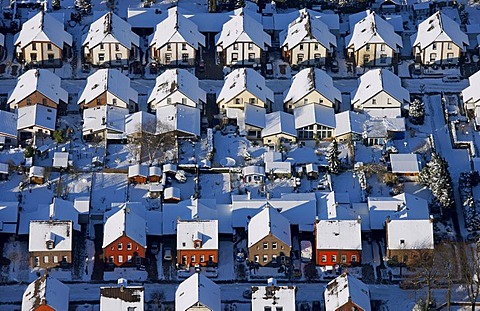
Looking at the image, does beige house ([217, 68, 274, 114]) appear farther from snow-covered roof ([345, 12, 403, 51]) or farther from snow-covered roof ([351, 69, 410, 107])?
snow-covered roof ([345, 12, 403, 51])

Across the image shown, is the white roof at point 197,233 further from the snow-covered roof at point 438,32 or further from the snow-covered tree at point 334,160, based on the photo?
the snow-covered roof at point 438,32

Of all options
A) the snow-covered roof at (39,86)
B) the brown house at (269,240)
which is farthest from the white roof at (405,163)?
the snow-covered roof at (39,86)

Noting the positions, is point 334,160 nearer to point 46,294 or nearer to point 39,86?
point 39,86

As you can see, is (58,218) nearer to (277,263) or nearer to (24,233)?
(24,233)

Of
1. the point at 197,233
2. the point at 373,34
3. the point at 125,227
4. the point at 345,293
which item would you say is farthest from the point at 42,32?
the point at 345,293

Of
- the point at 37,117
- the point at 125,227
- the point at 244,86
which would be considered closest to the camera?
the point at 125,227

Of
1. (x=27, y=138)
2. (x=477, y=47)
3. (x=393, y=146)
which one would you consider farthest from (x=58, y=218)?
(x=477, y=47)

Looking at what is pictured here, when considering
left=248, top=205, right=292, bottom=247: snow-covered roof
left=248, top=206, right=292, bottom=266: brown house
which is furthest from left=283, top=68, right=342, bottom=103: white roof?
left=248, top=206, right=292, bottom=266: brown house
